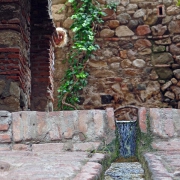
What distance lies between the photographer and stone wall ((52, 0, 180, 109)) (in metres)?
6.71

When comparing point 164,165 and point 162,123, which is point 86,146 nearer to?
point 162,123

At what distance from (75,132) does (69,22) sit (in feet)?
17.4

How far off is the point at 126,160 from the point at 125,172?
43 cm

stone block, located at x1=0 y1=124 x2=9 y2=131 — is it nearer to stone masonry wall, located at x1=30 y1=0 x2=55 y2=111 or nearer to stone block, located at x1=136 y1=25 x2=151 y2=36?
stone masonry wall, located at x1=30 y1=0 x2=55 y2=111

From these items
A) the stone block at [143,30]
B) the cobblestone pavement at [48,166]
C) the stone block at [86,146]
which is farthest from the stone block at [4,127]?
the stone block at [143,30]

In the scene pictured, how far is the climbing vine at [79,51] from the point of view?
21.5 ft

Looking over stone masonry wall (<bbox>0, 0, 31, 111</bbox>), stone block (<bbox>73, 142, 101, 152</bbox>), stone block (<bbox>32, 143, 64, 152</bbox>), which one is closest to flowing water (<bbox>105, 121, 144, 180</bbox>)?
stone block (<bbox>73, 142, 101, 152</bbox>)

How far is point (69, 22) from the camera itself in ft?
23.1

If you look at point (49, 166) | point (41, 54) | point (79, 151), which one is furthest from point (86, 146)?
point (41, 54)

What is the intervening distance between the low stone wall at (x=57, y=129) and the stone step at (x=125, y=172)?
230 mm

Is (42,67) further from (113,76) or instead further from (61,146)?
(61,146)

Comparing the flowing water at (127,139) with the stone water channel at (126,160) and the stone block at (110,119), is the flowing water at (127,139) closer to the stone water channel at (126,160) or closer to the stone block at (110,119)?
the stone water channel at (126,160)

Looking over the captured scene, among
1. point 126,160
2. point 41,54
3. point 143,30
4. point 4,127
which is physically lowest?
point 126,160

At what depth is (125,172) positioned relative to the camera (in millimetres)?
1547
